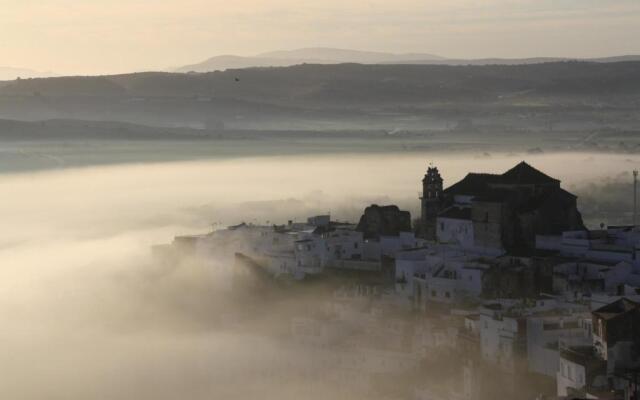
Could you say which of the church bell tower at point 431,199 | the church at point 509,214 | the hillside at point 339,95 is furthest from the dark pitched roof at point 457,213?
the hillside at point 339,95

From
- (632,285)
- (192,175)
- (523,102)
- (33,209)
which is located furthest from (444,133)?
(632,285)

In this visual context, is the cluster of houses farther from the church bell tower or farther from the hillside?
the hillside

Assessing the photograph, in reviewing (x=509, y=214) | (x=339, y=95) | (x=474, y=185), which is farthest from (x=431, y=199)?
(x=339, y=95)

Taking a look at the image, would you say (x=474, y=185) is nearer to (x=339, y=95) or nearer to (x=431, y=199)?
(x=431, y=199)

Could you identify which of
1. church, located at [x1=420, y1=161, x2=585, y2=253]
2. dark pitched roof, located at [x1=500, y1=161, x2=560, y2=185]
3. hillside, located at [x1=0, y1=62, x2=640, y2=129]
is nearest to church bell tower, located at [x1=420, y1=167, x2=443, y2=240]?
church, located at [x1=420, y1=161, x2=585, y2=253]

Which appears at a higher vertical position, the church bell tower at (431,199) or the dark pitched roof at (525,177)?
the dark pitched roof at (525,177)

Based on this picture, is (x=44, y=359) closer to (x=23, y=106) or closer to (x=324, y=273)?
(x=324, y=273)

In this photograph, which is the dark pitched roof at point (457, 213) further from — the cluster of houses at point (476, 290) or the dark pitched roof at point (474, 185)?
the dark pitched roof at point (474, 185)
